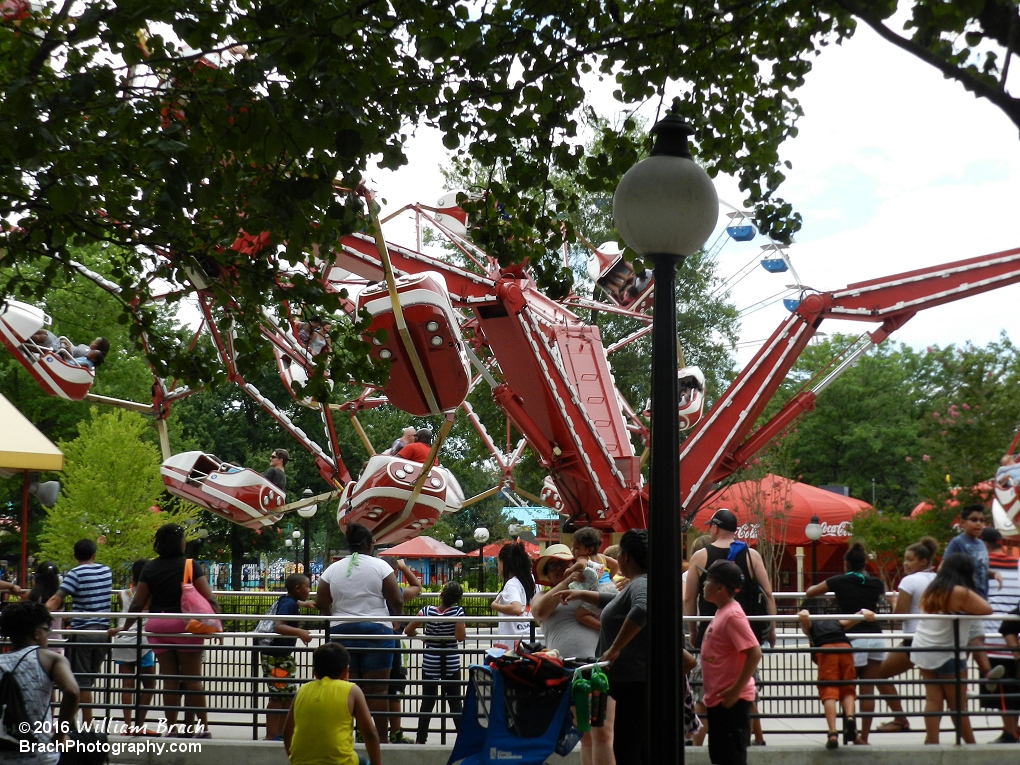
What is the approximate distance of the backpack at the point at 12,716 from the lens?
5.30m

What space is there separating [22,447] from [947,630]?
32.0ft

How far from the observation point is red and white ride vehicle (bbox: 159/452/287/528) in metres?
15.3

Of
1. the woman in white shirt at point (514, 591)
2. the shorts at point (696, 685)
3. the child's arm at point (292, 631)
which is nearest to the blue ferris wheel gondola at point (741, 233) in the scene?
the shorts at point (696, 685)

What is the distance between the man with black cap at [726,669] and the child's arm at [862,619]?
2.44m

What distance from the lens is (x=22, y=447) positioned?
40.7 feet

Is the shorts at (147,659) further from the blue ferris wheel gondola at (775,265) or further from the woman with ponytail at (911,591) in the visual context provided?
the blue ferris wheel gondola at (775,265)

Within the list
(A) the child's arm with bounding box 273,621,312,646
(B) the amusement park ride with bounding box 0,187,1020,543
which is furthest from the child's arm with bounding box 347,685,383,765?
(B) the amusement park ride with bounding box 0,187,1020,543

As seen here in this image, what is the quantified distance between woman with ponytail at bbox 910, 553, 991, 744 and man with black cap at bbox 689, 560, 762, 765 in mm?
2784

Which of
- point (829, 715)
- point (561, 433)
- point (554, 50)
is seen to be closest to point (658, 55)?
point (554, 50)

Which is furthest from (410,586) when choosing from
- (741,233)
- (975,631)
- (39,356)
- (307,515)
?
(741,233)

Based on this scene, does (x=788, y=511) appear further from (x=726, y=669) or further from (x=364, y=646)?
(x=726, y=669)

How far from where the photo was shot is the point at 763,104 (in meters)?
7.70

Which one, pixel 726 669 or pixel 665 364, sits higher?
pixel 665 364

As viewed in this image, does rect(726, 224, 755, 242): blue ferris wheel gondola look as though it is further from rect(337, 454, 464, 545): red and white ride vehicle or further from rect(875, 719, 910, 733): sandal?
rect(875, 719, 910, 733): sandal
